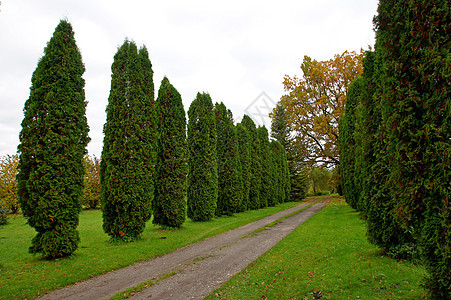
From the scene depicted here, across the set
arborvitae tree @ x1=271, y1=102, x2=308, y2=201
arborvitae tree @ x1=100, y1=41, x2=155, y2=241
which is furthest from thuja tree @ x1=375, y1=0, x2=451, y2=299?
arborvitae tree @ x1=271, y1=102, x2=308, y2=201

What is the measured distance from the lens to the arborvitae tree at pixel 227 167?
61.3 ft

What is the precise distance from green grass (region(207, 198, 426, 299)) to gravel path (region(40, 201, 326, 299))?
475 mm

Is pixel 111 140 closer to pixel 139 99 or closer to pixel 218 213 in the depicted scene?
pixel 139 99

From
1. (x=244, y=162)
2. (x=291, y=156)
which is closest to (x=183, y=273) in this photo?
(x=244, y=162)

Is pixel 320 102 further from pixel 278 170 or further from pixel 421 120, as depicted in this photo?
pixel 421 120

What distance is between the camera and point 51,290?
506cm

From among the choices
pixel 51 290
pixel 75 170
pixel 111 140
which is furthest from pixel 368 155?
pixel 111 140

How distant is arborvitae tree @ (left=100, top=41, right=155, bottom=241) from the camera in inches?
384

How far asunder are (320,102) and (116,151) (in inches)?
837

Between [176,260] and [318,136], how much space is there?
23.7 meters

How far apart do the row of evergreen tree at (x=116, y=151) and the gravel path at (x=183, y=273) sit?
2544 mm

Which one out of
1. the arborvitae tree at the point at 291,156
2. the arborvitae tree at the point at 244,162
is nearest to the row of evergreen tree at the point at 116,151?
the arborvitae tree at the point at 244,162

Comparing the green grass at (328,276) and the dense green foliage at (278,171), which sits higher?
the dense green foliage at (278,171)

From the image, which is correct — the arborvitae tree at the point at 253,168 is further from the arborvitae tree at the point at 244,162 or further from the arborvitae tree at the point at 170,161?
the arborvitae tree at the point at 170,161
